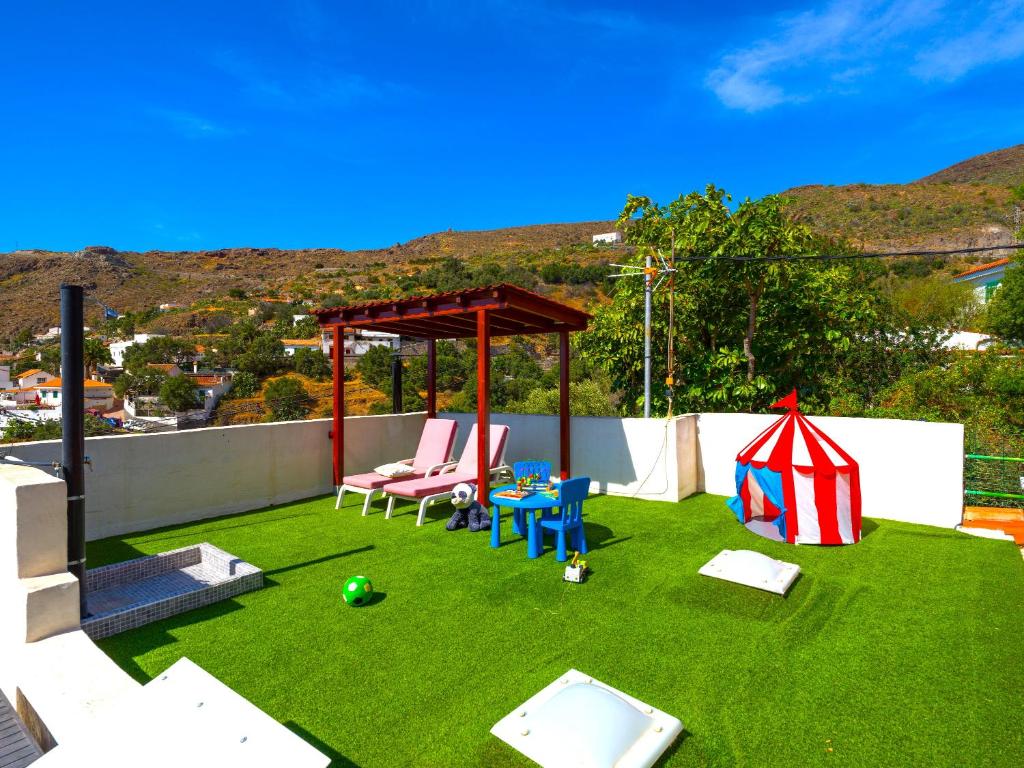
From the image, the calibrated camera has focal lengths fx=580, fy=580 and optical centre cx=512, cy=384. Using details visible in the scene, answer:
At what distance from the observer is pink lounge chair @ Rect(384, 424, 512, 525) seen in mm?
6762

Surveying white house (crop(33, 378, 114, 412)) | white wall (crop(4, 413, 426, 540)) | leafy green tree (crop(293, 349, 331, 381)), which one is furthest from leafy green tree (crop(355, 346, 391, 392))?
white wall (crop(4, 413, 426, 540))

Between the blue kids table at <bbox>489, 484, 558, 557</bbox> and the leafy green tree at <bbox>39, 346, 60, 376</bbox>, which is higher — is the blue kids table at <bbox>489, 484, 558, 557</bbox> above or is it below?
below

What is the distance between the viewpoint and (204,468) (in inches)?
273

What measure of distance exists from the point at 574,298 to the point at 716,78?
110 feet

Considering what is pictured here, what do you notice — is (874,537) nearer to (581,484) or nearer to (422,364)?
(581,484)

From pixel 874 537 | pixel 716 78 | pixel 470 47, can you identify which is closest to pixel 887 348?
pixel 716 78

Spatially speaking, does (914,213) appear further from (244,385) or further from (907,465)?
(244,385)

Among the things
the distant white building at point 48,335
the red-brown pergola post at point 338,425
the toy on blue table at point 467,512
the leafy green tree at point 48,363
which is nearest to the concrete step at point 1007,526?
the toy on blue table at point 467,512

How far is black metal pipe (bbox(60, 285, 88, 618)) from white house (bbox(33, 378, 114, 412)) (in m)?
46.7

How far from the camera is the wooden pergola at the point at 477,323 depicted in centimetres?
695

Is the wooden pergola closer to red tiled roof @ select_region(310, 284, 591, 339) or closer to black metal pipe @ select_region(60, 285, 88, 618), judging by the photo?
red tiled roof @ select_region(310, 284, 591, 339)

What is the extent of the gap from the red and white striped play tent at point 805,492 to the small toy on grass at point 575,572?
2.47 metres

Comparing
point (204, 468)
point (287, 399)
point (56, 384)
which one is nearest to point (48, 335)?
point (56, 384)

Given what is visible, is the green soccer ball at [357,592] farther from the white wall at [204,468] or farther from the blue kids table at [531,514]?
the white wall at [204,468]
